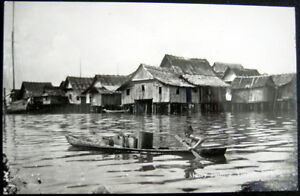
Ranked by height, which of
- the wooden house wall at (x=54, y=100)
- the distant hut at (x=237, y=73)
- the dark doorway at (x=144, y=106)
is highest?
the distant hut at (x=237, y=73)

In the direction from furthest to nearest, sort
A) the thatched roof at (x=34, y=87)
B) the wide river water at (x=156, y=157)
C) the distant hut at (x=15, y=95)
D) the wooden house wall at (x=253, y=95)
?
the wooden house wall at (x=253, y=95) < the thatched roof at (x=34, y=87) < the distant hut at (x=15, y=95) < the wide river water at (x=156, y=157)

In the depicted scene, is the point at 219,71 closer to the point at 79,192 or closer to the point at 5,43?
the point at 79,192

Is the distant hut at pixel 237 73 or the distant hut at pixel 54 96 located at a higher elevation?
the distant hut at pixel 237 73

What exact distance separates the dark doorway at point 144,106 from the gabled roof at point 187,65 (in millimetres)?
671

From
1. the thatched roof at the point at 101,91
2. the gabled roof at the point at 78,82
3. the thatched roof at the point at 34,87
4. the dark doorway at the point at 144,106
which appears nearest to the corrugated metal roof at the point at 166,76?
the dark doorway at the point at 144,106

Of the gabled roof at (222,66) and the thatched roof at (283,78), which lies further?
the gabled roof at (222,66)

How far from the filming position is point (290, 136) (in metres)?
4.97

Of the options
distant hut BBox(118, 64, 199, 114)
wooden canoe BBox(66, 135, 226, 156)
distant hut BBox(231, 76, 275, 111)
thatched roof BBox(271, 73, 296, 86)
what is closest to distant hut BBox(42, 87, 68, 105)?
wooden canoe BBox(66, 135, 226, 156)

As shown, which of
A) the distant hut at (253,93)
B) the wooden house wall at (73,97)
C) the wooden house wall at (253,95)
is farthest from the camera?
the wooden house wall at (253,95)

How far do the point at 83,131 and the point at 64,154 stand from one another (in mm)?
457

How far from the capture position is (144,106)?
538cm

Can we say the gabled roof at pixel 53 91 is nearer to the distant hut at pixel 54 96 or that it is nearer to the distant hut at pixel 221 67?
the distant hut at pixel 54 96

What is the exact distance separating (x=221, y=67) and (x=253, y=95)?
2.54 ft

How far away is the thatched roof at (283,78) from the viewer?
4.94 m
